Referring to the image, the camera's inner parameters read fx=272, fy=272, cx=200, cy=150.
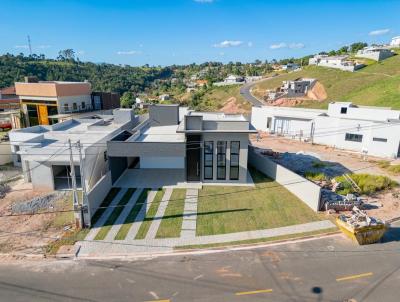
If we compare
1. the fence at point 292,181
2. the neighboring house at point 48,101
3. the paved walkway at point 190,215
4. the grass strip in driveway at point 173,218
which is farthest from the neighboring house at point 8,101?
the fence at point 292,181

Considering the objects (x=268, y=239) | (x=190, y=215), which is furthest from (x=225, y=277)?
(x=190, y=215)

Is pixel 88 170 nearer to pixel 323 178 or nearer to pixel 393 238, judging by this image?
pixel 323 178

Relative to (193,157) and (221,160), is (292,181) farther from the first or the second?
(193,157)

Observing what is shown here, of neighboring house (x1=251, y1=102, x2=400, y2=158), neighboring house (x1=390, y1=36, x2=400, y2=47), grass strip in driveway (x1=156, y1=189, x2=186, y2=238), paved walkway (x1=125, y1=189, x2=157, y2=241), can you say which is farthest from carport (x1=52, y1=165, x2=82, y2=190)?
neighboring house (x1=390, y1=36, x2=400, y2=47)

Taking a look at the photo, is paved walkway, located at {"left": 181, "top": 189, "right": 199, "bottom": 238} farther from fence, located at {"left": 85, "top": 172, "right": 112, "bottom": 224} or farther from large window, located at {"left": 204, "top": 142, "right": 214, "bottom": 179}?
fence, located at {"left": 85, "top": 172, "right": 112, "bottom": 224}

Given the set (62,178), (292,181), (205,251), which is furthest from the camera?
(62,178)

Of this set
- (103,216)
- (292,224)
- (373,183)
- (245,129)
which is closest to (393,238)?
(292,224)
